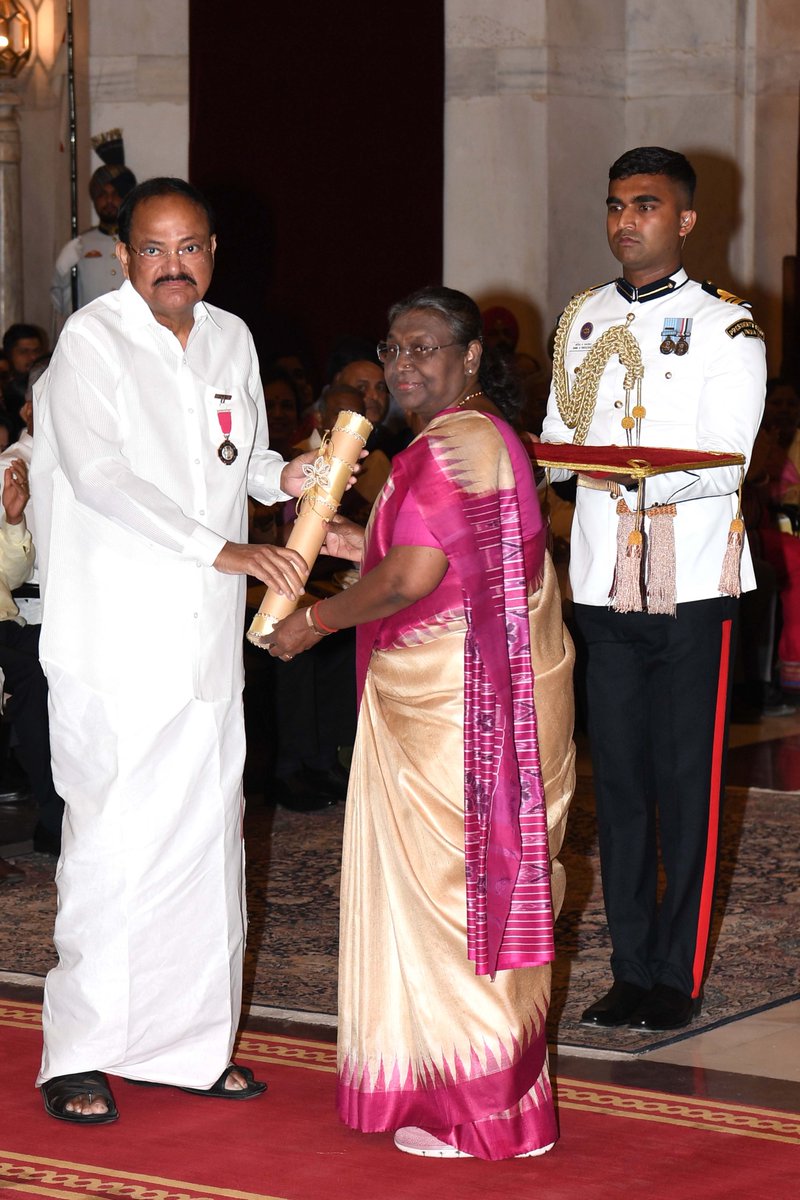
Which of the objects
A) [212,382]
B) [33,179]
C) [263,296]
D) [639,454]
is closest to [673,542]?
[639,454]

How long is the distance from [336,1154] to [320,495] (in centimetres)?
136

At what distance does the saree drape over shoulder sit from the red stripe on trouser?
970 millimetres

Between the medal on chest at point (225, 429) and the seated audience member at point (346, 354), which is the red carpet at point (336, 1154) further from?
the seated audience member at point (346, 354)

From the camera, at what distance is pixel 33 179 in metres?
13.2

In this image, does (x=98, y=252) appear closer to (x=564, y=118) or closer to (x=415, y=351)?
(x=564, y=118)

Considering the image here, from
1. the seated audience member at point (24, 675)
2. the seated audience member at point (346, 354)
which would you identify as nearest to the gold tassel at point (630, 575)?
the seated audience member at point (24, 675)

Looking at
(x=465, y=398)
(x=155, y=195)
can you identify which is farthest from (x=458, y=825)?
(x=155, y=195)

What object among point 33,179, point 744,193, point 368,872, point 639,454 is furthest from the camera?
point 33,179

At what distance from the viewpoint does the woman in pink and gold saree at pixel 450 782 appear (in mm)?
3859

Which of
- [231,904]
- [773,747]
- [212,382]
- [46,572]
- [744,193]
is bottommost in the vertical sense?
[773,747]

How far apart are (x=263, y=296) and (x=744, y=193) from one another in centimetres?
293

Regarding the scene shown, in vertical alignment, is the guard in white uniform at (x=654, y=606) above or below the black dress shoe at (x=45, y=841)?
above

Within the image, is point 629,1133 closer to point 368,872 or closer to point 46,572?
point 368,872

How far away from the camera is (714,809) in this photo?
491 cm
